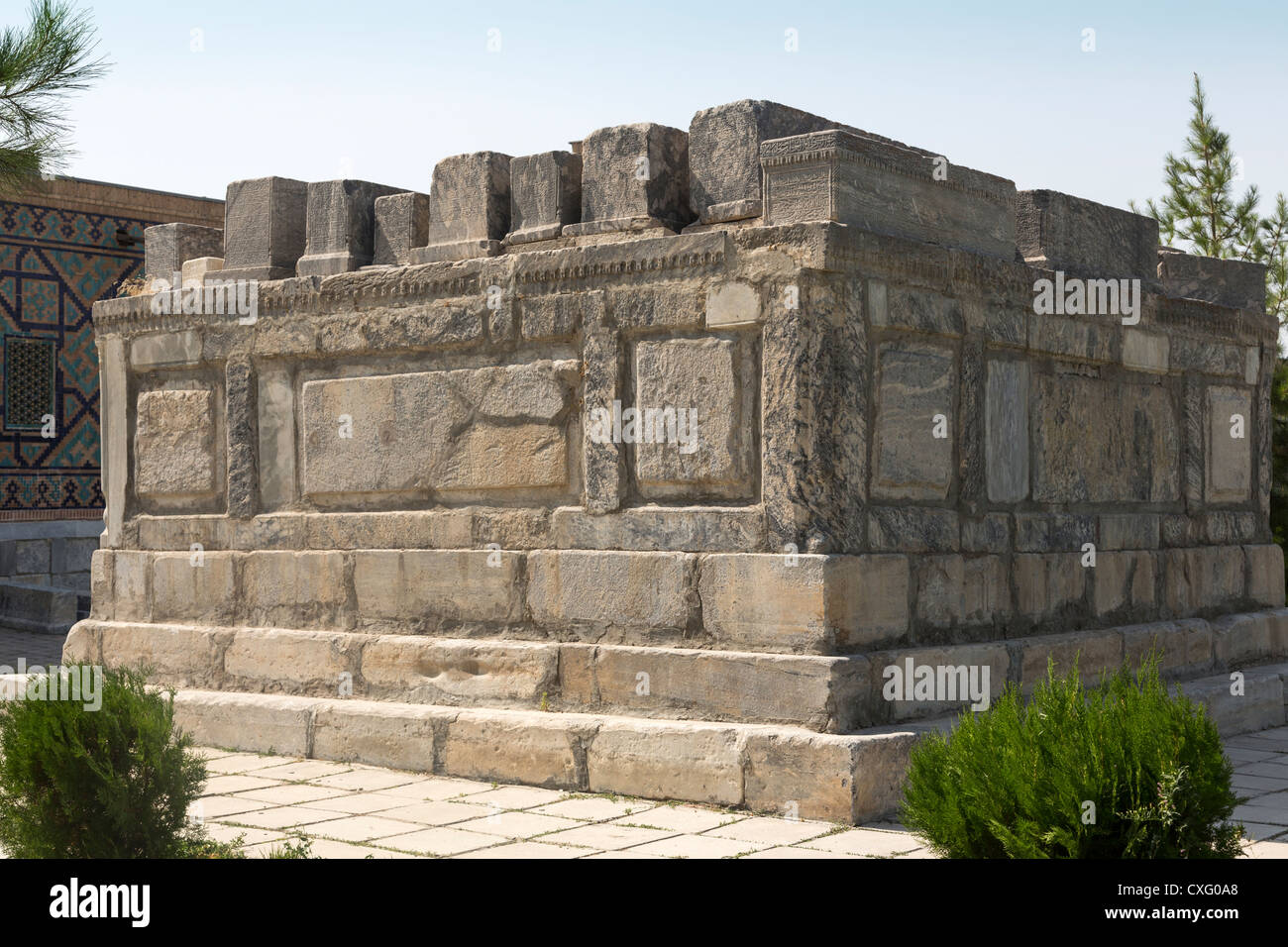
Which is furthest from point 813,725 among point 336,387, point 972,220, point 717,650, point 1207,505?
point 1207,505

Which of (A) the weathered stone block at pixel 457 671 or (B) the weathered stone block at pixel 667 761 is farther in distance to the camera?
(A) the weathered stone block at pixel 457 671

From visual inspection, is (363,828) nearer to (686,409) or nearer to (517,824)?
(517,824)

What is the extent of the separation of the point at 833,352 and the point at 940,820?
2167 millimetres

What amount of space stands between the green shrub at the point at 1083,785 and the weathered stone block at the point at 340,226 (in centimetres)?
436

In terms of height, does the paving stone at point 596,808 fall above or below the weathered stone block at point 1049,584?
below

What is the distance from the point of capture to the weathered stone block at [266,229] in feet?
26.4

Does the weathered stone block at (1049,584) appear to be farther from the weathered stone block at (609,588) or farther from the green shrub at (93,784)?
the green shrub at (93,784)

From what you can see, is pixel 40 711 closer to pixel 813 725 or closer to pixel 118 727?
pixel 118 727

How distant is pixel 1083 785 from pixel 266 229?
5.41 meters

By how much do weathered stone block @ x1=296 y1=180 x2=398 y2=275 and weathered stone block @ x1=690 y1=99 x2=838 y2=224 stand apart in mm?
1926

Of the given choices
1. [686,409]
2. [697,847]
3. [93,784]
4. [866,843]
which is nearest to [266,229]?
[686,409]

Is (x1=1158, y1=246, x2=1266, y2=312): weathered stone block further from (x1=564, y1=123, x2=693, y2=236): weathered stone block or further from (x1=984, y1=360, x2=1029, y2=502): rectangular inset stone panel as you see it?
(x1=564, y1=123, x2=693, y2=236): weathered stone block

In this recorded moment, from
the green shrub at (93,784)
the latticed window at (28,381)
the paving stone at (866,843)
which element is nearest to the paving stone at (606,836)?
the paving stone at (866,843)

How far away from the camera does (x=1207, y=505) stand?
8.68 metres
